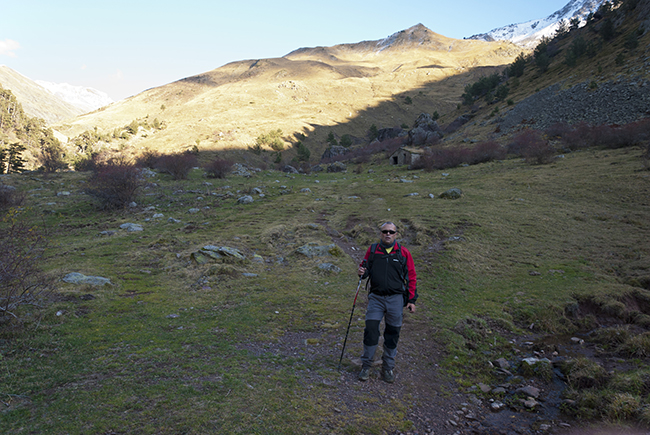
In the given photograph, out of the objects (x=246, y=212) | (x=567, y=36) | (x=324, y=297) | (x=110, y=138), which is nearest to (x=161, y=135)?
(x=110, y=138)

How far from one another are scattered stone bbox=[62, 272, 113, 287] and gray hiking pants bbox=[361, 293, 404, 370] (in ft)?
26.5

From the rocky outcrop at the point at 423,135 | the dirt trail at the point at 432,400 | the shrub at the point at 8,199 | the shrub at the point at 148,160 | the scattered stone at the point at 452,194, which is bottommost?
the dirt trail at the point at 432,400

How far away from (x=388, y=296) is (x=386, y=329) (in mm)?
627

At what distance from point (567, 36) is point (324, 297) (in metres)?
106

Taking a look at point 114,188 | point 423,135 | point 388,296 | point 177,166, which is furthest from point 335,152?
point 388,296

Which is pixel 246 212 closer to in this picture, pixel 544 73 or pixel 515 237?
pixel 515 237

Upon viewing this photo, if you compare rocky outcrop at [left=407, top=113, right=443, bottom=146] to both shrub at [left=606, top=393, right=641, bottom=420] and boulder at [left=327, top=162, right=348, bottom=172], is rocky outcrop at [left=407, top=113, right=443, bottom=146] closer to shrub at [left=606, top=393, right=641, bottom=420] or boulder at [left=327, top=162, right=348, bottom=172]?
boulder at [left=327, top=162, right=348, bottom=172]

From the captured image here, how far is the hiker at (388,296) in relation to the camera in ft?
19.0

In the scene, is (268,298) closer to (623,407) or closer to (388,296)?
(388,296)

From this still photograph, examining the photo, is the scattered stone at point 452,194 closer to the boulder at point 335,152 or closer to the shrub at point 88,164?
the shrub at point 88,164

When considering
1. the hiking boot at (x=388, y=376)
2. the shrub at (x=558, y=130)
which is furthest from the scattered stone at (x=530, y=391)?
the shrub at (x=558, y=130)

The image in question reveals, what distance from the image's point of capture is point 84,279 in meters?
9.05

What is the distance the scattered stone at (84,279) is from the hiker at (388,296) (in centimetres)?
805

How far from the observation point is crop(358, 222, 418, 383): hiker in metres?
5.80
